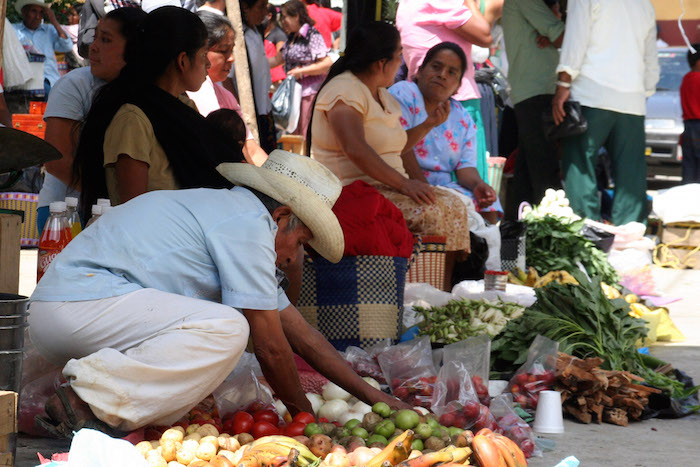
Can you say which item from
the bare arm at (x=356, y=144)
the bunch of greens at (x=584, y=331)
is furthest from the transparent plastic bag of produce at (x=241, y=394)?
the bare arm at (x=356, y=144)

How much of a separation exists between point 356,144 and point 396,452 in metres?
3.05

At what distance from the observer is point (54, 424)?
9.77ft

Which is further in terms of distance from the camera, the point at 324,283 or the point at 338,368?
the point at 324,283

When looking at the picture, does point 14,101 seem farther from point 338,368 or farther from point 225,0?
point 338,368

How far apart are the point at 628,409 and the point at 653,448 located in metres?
0.44

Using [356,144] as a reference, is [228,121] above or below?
above

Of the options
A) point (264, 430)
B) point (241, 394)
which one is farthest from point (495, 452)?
point (241, 394)

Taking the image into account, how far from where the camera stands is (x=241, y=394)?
3367 mm

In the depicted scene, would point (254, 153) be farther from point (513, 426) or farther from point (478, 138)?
point (513, 426)

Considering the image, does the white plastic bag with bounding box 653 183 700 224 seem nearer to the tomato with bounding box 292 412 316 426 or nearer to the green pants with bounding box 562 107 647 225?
the green pants with bounding box 562 107 647 225

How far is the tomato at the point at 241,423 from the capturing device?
3057mm

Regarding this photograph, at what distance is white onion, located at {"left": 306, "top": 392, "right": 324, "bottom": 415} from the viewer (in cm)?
342

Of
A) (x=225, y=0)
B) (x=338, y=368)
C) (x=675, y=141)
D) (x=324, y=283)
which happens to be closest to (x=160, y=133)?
(x=324, y=283)

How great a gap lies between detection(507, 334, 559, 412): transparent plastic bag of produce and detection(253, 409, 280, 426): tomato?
1.18m
